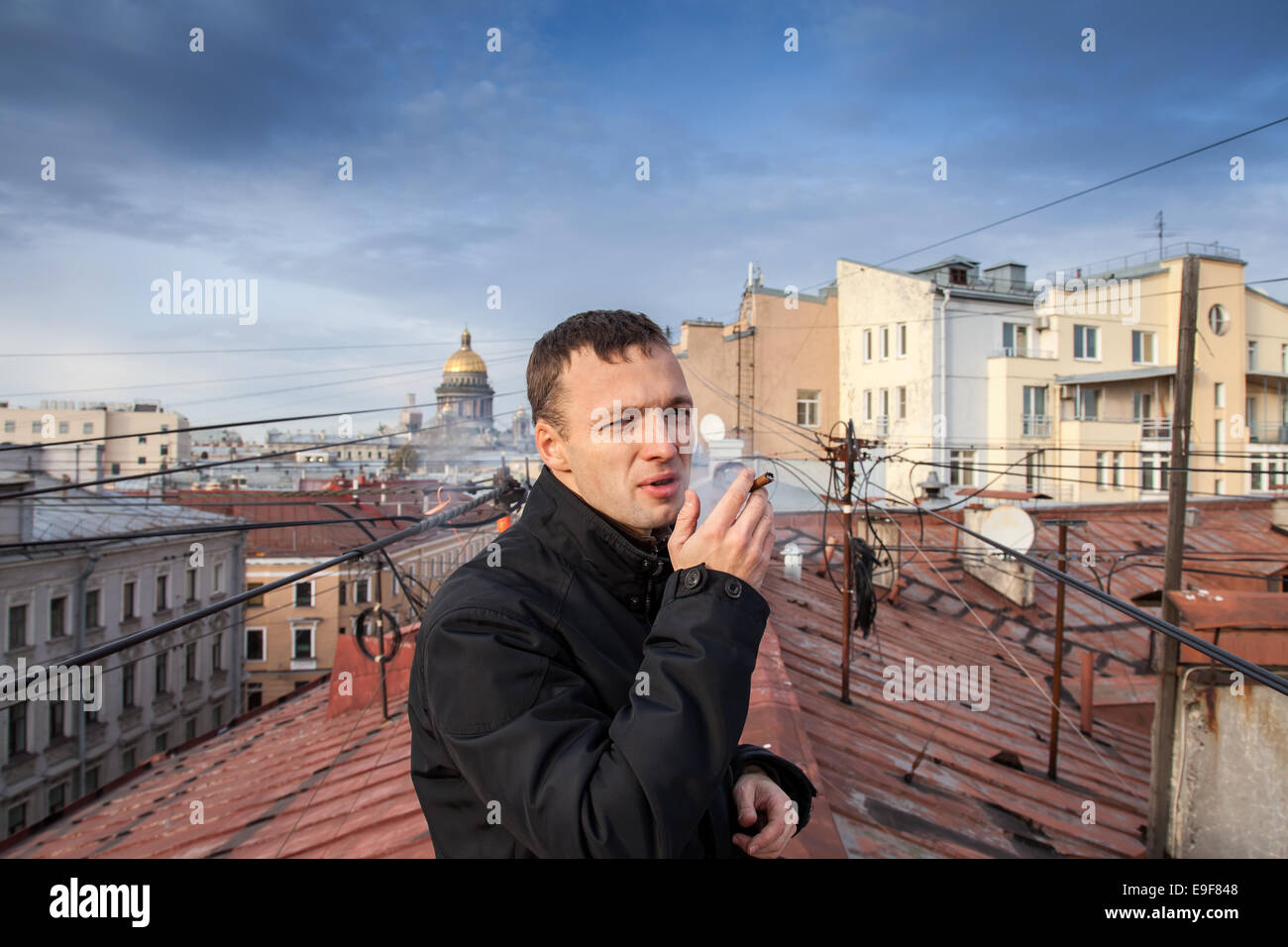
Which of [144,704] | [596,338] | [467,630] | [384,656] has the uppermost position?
[596,338]

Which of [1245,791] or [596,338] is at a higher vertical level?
[596,338]

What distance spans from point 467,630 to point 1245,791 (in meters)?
7.61

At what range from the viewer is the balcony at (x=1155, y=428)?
31891mm

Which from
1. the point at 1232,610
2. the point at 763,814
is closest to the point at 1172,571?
the point at 1232,610

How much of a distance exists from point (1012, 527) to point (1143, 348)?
2600cm

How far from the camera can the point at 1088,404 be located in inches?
1267

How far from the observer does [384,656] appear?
7.97 m

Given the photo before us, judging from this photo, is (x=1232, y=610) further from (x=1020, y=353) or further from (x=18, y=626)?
(x=1020, y=353)

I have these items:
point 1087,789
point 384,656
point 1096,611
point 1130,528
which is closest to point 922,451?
point 1130,528

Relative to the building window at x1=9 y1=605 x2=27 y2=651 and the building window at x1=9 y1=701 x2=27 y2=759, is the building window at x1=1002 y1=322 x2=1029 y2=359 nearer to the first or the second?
the building window at x1=9 y1=605 x2=27 y2=651

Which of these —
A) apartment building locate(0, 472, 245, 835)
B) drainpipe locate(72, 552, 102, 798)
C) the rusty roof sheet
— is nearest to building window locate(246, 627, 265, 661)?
apartment building locate(0, 472, 245, 835)

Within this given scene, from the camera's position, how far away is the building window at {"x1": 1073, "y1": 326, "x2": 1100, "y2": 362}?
106 ft
